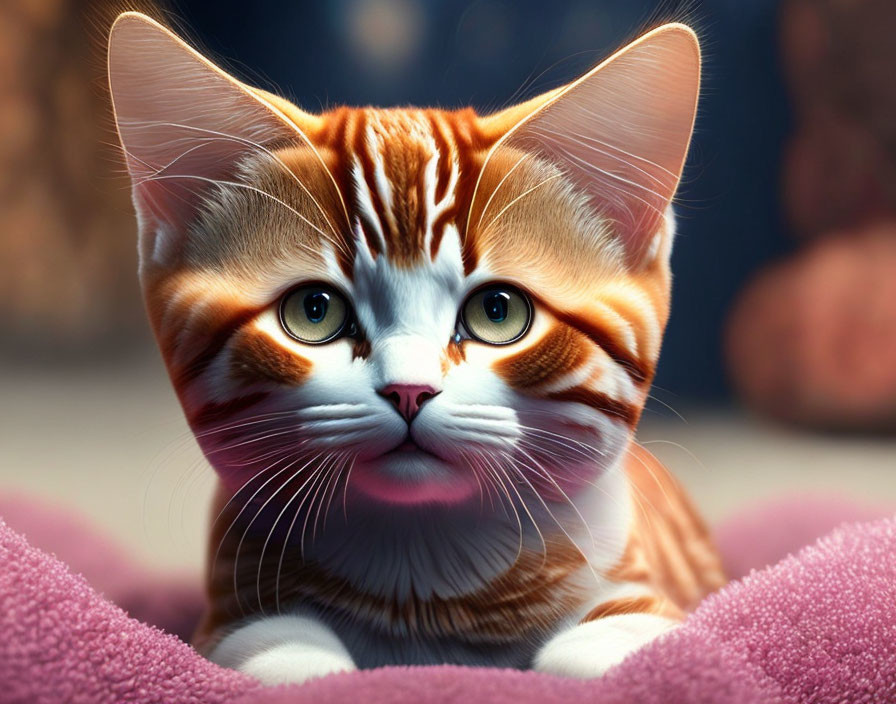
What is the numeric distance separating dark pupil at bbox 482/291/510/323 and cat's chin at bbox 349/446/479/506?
10cm

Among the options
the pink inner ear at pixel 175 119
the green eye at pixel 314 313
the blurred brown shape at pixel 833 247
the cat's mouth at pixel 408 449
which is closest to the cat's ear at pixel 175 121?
the pink inner ear at pixel 175 119

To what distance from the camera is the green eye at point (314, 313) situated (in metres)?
0.54

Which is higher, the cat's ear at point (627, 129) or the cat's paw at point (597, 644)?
the cat's ear at point (627, 129)

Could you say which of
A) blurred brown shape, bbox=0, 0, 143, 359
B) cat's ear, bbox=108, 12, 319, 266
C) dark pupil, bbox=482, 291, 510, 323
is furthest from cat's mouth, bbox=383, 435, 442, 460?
blurred brown shape, bbox=0, 0, 143, 359

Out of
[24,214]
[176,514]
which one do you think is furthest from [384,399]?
[24,214]

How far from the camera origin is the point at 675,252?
91cm

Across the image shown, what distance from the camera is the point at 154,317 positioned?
59 cm

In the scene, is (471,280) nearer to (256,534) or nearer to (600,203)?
(600,203)

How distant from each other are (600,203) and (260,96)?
0.82 ft

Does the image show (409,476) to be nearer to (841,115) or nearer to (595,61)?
(595,61)

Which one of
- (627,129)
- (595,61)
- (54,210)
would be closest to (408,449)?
(627,129)

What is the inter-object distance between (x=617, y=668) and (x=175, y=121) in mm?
445

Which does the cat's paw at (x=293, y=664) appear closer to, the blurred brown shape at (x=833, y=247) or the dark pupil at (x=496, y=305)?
the dark pupil at (x=496, y=305)

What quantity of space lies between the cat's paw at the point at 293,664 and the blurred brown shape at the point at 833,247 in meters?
0.67
